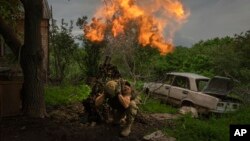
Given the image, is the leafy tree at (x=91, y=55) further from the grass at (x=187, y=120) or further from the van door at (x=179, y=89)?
the van door at (x=179, y=89)

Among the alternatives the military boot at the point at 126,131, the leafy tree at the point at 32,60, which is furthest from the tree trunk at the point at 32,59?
the military boot at the point at 126,131

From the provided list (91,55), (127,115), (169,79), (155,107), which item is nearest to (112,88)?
(127,115)

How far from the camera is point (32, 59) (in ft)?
36.4

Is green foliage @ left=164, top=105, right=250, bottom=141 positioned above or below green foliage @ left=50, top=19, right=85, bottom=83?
below

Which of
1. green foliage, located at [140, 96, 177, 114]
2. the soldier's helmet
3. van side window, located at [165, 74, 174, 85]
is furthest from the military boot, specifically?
van side window, located at [165, 74, 174, 85]

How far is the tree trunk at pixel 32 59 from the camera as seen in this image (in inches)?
436

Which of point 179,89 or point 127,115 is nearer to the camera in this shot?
point 127,115

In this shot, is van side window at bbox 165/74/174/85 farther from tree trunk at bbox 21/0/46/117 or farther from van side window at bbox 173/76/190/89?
tree trunk at bbox 21/0/46/117

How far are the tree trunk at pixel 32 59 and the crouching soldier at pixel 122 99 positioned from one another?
1.78m

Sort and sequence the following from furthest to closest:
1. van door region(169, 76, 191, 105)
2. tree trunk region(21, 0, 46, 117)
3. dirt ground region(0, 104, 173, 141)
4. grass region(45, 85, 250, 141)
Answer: van door region(169, 76, 191, 105) < tree trunk region(21, 0, 46, 117) < grass region(45, 85, 250, 141) < dirt ground region(0, 104, 173, 141)

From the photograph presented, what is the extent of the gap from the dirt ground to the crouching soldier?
34cm

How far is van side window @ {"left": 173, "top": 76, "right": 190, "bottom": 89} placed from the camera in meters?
14.9

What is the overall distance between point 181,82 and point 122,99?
5668mm

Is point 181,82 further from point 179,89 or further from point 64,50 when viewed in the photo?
point 64,50
